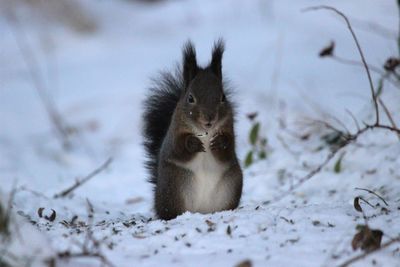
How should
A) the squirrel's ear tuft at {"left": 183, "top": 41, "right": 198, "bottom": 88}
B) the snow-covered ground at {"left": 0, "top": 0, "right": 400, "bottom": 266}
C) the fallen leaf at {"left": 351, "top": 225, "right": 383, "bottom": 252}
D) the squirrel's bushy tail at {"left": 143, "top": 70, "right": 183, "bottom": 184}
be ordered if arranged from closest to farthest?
the fallen leaf at {"left": 351, "top": 225, "right": 383, "bottom": 252} → the snow-covered ground at {"left": 0, "top": 0, "right": 400, "bottom": 266} → the squirrel's ear tuft at {"left": 183, "top": 41, "right": 198, "bottom": 88} → the squirrel's bushy tail at {"left": 143, "top": 70, "right": 183, "bottom": 184}

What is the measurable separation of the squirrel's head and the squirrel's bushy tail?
23 centimetres

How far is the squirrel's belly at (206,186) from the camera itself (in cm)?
279

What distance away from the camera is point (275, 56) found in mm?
7082

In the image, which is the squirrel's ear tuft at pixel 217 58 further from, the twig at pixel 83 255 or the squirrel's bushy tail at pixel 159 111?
the twig at pixel 83 255

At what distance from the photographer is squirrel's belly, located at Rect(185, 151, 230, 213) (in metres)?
2.79

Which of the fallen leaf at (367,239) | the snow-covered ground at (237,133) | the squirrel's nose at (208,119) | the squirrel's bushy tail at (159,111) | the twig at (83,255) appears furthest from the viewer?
the squirrel's bushy tail at (159,111)

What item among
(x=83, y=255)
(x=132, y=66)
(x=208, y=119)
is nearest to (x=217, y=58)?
(x=208, y=119)

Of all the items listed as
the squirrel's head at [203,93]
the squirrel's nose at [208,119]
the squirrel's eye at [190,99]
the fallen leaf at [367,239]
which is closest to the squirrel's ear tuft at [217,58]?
the squirrel's head at [203,93]

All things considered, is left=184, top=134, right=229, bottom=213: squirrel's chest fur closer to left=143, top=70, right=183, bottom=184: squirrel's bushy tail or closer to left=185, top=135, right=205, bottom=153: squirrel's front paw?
left=185, top=135, right=205, bottom=153: squirrel's front paw

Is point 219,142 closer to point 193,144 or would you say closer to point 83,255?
point 193,144

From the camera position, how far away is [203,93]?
2809 mm

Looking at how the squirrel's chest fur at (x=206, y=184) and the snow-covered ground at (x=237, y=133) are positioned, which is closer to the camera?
the snow-covered ground at (x=237, y=133)

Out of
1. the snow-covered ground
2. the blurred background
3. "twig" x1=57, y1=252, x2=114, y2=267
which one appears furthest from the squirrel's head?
"twig" x1=57, y1=252, x2=114, y2=267

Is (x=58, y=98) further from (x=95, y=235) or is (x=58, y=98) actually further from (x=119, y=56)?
(x=95, y=235)
